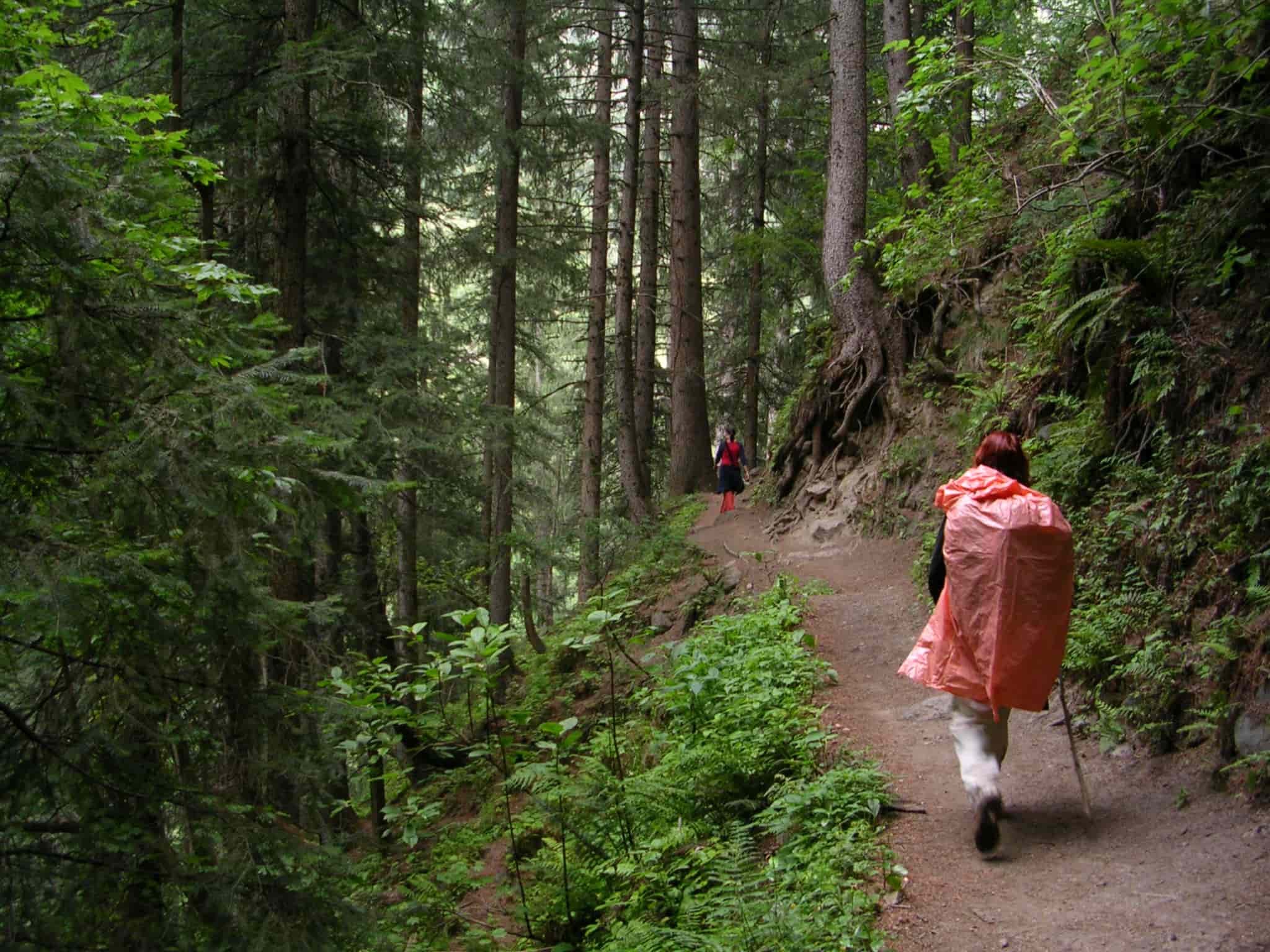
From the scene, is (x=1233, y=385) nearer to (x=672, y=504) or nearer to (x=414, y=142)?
(x=414, y=142)

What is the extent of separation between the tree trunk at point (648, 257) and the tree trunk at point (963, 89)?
5719 mm

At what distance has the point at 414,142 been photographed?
10.7 metres

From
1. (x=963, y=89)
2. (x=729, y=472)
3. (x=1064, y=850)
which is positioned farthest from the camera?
(x=729, y=472)

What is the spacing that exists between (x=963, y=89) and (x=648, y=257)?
9469 mm

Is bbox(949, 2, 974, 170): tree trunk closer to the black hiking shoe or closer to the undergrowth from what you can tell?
the undergrowth

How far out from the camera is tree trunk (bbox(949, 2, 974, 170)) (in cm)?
779

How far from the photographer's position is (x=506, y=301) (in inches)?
569

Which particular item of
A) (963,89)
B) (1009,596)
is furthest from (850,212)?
(1009,596)

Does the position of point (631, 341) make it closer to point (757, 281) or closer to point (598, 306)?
point (598, 306)

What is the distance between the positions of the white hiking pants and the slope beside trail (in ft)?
1.06

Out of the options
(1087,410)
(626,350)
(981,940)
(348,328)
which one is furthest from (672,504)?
(981,940)

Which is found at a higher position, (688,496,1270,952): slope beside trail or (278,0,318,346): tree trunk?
(278,0,318,346): tree trunk

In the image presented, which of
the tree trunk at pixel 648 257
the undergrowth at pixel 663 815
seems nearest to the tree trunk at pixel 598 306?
the tree trunk at pixel 648 257

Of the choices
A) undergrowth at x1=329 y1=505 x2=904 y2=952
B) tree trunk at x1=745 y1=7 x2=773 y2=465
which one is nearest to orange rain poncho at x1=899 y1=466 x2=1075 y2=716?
undergrowth at x1=329 y1=505 x2=904 y2=952
